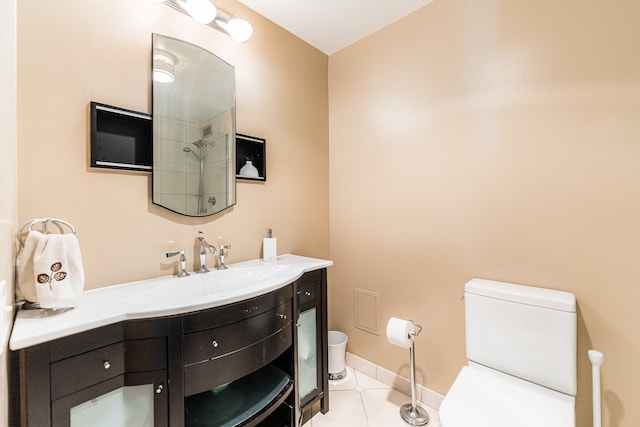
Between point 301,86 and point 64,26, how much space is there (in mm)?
1319

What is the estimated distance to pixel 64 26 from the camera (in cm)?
106

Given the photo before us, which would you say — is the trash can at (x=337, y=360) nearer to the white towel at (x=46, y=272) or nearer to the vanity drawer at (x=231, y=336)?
the vanity drawer at (x=231, y=336)

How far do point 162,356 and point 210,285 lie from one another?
482 mm

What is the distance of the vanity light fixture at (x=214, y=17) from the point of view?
1.34m

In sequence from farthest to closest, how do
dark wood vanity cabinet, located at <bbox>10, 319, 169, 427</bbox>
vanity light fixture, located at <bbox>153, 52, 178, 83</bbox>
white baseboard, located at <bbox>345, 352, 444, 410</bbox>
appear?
white baseboard, located at <bbox>345, 352, 444, 410</bbox>
vanity light fixture, located at <bbox>153, 52, 178, 83</bbox>
dark wood vanity cabinet, located at <bbox>10, 319, 169, 427</bbox>

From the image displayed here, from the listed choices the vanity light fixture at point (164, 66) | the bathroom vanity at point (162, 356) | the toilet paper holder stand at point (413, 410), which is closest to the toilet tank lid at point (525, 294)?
the toilet paper holder stand at point (413, 410)

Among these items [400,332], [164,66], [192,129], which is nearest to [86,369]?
[192,129]

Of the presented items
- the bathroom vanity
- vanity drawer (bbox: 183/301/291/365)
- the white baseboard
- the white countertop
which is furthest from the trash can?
vanity drawer (bbox: 183/301/291/365)

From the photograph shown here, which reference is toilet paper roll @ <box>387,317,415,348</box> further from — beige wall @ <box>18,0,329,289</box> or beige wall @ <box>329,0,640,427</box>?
beige wall @ <box>18,0,329,289</box>

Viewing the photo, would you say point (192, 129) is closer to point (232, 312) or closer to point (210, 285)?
point (210, 285)

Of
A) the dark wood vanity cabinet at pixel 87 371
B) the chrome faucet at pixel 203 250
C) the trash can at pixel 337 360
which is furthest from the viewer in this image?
the trash can at pixel 337 360

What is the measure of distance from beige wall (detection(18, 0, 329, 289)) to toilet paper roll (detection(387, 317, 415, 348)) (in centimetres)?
87

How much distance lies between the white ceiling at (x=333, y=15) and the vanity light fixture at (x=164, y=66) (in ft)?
2.17

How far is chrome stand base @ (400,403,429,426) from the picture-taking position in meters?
1.54
